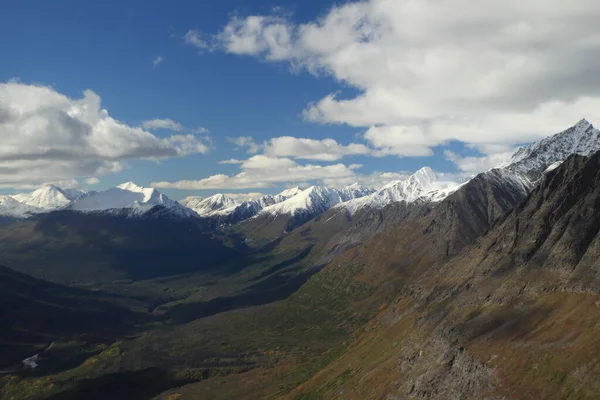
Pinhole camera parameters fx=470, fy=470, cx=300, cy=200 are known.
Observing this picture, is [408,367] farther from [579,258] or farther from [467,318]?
[579,258]

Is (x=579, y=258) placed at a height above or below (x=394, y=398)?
above

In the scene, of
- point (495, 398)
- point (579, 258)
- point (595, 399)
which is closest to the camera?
point (595, 399)

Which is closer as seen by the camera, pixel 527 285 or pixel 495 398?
pixel 495 398

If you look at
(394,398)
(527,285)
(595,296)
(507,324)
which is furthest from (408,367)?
(595,296)

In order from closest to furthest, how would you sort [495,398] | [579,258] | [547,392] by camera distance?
[547,392]
[495,398]
[579,258]

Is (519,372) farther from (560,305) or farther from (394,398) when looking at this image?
(394,398)

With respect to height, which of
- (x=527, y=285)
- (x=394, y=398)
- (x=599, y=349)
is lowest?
(x=394, y=398)

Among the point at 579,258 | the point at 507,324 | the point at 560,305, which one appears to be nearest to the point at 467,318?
the point at 507,324

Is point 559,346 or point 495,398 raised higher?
point 559,346

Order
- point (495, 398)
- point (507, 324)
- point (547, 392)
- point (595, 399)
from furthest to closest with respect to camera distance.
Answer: point (507, 324) < point (495, 398) < point (547, 392) < point (595, 399)
